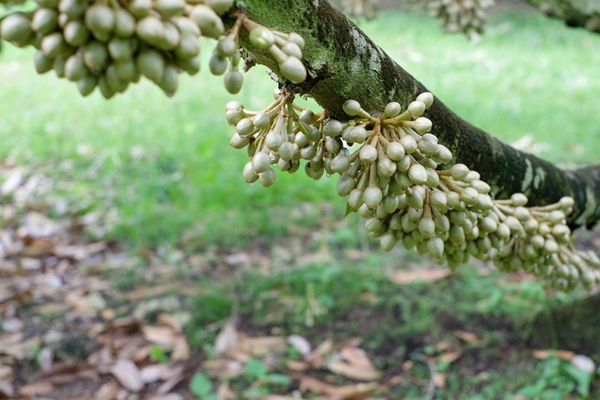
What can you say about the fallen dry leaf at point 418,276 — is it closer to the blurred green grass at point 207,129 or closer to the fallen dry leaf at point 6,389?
the blurred green grass at point 207,129

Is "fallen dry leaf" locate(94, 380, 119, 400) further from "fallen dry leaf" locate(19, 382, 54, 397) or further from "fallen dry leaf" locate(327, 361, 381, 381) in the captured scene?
"fallen dry leaf" locate(327, 361, 381, 381)

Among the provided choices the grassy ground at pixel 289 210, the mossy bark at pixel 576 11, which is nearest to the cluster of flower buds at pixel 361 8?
the mossy bark at pixel 576 11

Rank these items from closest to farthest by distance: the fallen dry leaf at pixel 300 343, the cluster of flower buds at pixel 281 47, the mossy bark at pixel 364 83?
the cluster of flower buds at pixel 281 47, the mossy bark at pixel 364 83, the fallen dry leaf at pixel 300 343

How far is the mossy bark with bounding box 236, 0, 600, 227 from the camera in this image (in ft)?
3.00

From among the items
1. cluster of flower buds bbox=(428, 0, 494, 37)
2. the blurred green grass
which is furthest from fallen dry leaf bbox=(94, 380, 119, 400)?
cluster of flower buds bbox=(428, 0, 494, 37)

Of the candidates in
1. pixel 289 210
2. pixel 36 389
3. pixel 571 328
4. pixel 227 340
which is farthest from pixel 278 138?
pixel 289 210

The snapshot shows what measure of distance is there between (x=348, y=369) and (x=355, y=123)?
1.87 m

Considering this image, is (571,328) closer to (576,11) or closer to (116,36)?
(576,11)

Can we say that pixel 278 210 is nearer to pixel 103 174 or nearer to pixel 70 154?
pixel 103 174

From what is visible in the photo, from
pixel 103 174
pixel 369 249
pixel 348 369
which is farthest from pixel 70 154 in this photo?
pixel 348 369

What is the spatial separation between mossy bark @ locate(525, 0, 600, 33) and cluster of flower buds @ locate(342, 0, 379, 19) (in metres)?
0.88

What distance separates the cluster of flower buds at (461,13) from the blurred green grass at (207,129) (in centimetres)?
157

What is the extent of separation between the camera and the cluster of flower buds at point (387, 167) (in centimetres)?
98

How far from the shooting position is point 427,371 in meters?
2.65
